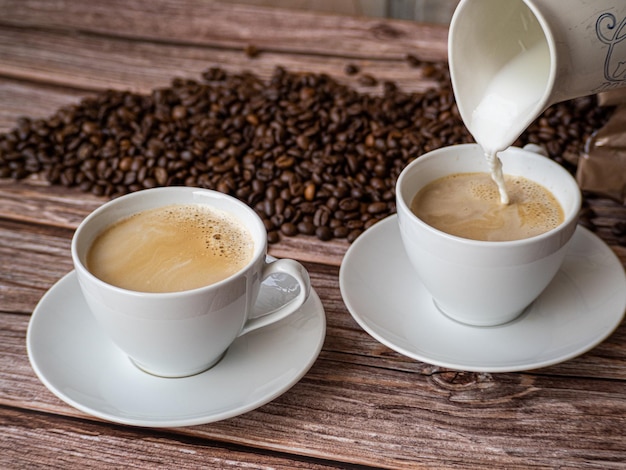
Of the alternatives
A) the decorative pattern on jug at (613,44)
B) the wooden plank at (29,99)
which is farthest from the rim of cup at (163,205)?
the wooden plank at (29,99)

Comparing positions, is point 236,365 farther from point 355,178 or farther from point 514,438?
point 355,178

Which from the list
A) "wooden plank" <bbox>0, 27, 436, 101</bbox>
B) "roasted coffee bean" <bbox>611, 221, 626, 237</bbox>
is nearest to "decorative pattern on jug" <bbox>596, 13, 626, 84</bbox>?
"roasted coffee bean" <bbox>611, 221, 626, 237</bbox>

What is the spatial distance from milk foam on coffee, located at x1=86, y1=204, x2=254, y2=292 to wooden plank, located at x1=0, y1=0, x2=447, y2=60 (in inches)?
43.9

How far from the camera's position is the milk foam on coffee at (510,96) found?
110 cm

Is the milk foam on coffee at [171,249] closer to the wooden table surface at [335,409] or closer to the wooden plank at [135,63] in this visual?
the wooden table surface at [335,409]

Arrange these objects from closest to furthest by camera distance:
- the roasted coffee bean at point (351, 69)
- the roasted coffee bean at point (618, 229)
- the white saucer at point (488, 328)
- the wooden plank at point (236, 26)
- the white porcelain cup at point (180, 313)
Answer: the white porcelain cup at point (180, 313)
the white saucer at point (488, 328)
the roasted coffee bean at point (618, 229)
the roasted coffee bean at point (351, 69)
the wooden plank at point (236, 26)

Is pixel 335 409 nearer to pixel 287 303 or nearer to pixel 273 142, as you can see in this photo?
pixel 287 303

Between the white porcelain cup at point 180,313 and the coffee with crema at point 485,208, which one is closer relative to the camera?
the white porcelain cup at point 180,313

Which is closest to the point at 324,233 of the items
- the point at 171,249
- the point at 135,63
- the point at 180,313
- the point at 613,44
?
the point at 171,249

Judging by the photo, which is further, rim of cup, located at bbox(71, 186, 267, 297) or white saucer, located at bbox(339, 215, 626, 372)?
white saucer, located at bbox(339, 215, 626, 372)

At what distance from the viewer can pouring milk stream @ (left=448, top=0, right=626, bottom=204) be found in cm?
94

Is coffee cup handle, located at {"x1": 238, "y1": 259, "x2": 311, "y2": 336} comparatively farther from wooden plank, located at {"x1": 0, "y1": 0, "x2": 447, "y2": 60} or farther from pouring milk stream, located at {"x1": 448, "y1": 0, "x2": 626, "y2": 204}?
wooden plank, located at {"x1": 0, "y1": 0, "x2": 447, "y2": 60}

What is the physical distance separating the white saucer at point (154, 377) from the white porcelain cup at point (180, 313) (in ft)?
0.10

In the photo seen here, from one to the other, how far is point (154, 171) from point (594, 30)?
94 centimetres
